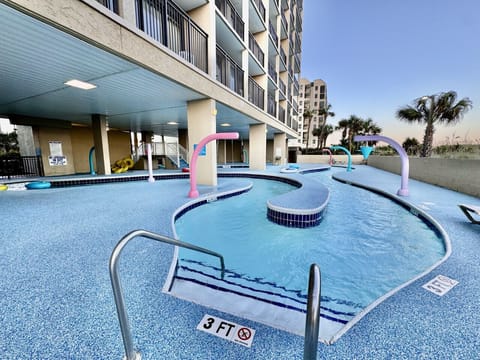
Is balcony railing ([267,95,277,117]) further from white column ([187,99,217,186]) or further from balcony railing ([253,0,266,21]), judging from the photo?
white column ([187,99,217,186])

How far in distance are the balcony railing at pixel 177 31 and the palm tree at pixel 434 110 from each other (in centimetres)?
1803

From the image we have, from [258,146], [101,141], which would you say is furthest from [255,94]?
[101,141]

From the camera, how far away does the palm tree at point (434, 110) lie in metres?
15.6

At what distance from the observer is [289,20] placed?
1889 cm

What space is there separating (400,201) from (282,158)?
44.1ft

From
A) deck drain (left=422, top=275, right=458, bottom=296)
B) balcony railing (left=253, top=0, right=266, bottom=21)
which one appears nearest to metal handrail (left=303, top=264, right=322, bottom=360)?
deck drain (left=422, top=275, right=458, bottom=296)

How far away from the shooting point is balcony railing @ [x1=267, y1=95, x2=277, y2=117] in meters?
14.2

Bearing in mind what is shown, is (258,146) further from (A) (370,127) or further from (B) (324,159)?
(A) (370,127)

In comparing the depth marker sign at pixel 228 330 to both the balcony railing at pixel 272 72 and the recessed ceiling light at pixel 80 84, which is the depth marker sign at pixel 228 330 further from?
the balcony railing at pixel 272 72

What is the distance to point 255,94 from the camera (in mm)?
11336

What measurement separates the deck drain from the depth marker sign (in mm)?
1912

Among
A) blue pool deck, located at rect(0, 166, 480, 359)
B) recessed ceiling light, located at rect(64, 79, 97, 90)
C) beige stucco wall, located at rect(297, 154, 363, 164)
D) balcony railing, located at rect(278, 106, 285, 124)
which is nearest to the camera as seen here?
blue pool deck, located at rect(0, 166, 480, 359)

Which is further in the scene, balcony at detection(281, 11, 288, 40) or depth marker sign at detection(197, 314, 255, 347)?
balcony at detection(281, 11, 288, 40)

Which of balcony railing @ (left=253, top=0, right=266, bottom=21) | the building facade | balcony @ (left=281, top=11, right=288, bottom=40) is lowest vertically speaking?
the building facade
